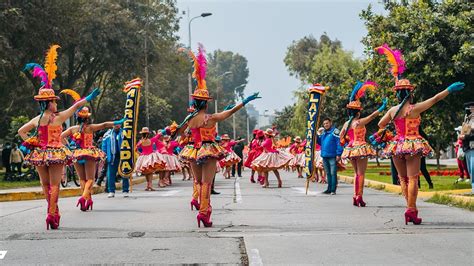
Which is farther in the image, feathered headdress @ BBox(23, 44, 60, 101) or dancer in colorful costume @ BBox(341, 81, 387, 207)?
dancer in colorful costume @ BBox(341, 81, 387, 207)

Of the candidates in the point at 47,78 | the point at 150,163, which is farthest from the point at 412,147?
the point at 150,163

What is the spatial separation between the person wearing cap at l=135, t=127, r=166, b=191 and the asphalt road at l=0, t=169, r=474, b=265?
8424 millimetres

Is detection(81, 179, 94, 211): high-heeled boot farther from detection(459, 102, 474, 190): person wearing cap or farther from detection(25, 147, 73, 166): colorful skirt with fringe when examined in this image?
detection(459, 102, 474, 190): person wearing cap

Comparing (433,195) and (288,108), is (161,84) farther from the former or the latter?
(433,195)

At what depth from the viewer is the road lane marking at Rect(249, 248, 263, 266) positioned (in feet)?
25.6

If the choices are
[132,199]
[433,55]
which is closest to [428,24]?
[433,55]

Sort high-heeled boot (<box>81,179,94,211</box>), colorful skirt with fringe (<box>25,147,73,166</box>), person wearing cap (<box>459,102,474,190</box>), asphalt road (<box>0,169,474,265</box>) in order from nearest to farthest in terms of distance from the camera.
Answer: asphalt road (<box>0,169,474,265</box>) → colorful skirt with fringe (<box>25,147,73,166</box>) → high-heeled boot (<box>81,179,94,211</box>) → person wearing cap (<box>459,102,474,190</box>)

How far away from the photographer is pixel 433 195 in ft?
53.5

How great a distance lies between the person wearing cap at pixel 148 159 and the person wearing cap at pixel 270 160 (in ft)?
10.2

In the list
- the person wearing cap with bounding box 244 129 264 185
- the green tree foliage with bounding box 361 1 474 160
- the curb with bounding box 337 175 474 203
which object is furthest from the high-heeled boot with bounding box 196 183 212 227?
the person wearing cap with bounding box 244 129 264 185

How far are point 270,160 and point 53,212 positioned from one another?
12.7 meters

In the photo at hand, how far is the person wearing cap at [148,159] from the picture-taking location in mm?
23609

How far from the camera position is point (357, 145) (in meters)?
15.0

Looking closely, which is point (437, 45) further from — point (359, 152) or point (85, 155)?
point (85, 155)
